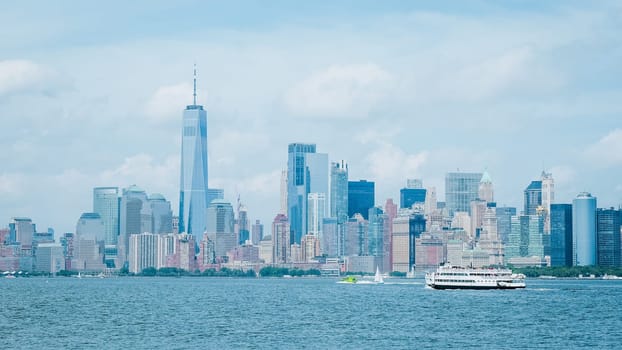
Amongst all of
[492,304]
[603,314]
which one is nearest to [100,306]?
[492,304]

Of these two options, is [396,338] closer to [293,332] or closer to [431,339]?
[431,339]

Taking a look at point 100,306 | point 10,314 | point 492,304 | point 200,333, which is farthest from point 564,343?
point 100,306

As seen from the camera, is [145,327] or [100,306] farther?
[100,306]

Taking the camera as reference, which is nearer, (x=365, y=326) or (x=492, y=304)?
→ (x=365, y=326)

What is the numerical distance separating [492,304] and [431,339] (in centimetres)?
5536

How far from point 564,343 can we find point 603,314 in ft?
139

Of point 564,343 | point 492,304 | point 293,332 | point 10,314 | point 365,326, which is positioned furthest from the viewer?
point 492,304

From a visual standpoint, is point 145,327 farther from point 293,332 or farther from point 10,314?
point 10,314

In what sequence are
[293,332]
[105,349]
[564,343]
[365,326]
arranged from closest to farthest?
[105,349], [564,343], [293,332], [365,326]

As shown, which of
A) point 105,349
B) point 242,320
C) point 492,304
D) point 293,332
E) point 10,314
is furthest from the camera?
Result: point 492,304

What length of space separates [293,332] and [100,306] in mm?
56503

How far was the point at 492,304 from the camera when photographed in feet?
502

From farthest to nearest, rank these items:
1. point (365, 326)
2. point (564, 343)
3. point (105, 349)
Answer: point (365, 326) < point (564, 343) < point (105, 349)

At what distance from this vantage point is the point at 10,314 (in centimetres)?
13338
